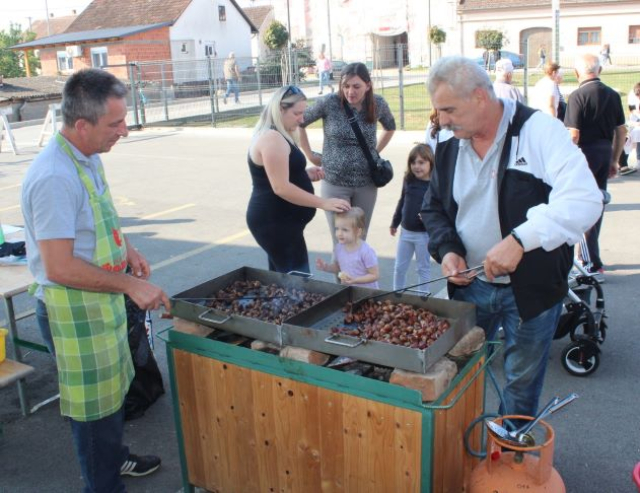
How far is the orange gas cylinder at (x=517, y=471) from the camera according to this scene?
8.41 ft

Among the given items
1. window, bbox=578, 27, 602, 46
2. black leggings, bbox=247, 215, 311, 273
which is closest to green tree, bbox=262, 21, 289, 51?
window, bbox=578, 27, 602, 46

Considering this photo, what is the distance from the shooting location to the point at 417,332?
2.79 metres

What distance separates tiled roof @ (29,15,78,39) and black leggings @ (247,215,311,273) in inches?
2777

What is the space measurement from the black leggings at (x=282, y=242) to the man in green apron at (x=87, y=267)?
1318 millimetres

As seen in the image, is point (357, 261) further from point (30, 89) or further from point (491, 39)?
point (491, 39)

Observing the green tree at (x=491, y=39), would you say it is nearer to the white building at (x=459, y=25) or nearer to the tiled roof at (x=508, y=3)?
the white building at (x=459, y=25)

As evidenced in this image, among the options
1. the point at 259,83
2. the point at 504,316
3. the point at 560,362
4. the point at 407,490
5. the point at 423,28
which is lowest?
the point at 560,362

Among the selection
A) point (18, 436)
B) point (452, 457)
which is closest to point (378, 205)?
point (18, 436)

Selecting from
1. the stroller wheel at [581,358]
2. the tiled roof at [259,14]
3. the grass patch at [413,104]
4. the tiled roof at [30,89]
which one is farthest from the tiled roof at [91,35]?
the stroller wheel at [581,358]

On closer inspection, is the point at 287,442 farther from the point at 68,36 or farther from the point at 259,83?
the point at 68,36

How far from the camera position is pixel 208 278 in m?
6.73

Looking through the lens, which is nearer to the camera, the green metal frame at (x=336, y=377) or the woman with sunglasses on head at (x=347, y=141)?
the green metal frame at (x=336, y=377)

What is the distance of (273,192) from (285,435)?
1.73m

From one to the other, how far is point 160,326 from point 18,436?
1575 millimetres
